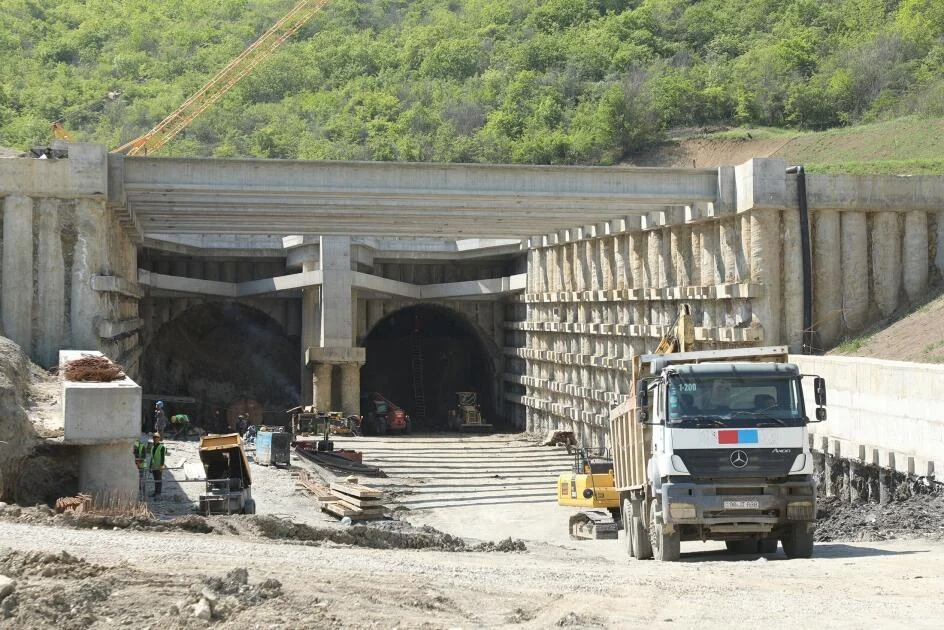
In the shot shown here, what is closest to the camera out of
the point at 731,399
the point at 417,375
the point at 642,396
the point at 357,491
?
the point at 731,399

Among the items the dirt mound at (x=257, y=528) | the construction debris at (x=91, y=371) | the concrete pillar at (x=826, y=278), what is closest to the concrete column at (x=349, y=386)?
the concrete pillar at (x=826, y=278)

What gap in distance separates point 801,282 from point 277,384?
3247 cm

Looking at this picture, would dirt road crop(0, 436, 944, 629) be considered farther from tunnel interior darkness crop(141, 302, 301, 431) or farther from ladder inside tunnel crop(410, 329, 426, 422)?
ladder inside tunnel crop(410, 329, 426, 422)

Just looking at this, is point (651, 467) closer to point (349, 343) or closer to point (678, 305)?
point (678, 305)

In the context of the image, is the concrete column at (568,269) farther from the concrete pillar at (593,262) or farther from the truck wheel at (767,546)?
the truck wheel at (767,546)

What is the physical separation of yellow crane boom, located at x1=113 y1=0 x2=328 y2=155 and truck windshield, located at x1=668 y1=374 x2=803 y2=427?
222 feet

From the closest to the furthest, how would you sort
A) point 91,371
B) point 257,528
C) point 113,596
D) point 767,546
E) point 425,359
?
1. point 113,596
2. point 767,546
3. point 257,528
4. point 91,371
5. point 425,359

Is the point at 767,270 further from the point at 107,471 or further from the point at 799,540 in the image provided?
the point at 107,471

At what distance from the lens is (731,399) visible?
16.6 meters

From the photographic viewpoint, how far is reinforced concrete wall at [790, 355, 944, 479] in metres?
20.4

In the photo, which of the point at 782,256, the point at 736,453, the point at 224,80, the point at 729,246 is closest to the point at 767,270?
the point at 782,256

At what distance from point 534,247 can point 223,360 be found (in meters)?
18.9

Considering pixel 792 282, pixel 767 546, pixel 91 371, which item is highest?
pixel 792 282

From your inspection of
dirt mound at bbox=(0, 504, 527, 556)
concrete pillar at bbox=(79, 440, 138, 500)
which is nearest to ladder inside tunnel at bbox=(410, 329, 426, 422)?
concrete pillar at bbox=(79, 440, 138, 500)
